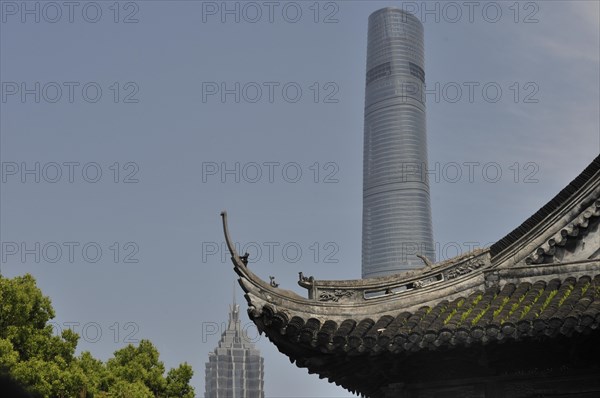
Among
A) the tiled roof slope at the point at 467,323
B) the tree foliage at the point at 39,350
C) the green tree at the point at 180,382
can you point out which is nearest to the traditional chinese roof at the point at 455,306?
the tiled roof slope at the point at 467,323

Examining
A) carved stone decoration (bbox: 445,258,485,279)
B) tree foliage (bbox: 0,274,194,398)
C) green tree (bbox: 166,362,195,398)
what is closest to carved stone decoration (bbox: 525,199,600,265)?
carved stone decoration (bbox: 445,258,485,279)

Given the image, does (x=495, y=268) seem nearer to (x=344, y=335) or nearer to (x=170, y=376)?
(x=344, y=335)

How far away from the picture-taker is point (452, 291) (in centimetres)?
1217

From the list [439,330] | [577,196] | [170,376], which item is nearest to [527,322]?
[439,330]

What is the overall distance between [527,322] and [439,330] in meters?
1.10

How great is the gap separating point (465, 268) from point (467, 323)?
1828 mm

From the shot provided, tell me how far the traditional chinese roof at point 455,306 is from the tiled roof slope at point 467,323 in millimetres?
13

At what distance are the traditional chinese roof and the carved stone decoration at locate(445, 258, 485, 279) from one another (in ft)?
0.05

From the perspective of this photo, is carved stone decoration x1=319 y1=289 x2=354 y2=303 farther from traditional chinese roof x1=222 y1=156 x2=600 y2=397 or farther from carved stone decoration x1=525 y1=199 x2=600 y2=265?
carved stone decoration x1=525 y1=199 x2=600 y2=265

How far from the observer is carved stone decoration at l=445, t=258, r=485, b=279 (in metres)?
12.4

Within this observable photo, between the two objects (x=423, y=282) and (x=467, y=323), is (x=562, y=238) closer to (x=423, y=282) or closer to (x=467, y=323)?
(x=423, y=282)

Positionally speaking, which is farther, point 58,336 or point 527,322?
point 58,336

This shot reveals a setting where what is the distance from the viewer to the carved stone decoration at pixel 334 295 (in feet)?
38.7

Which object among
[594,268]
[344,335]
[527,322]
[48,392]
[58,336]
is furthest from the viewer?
[58,336]
